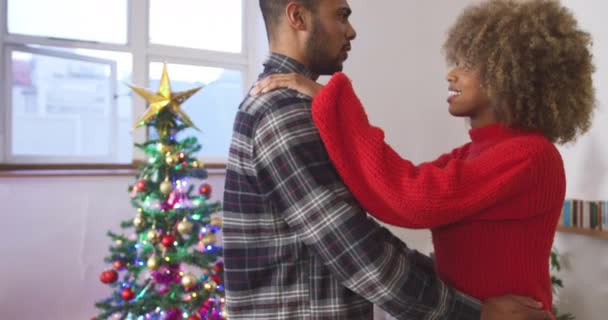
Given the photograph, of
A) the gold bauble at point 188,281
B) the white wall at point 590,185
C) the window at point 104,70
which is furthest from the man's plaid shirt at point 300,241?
the window at point 104,70

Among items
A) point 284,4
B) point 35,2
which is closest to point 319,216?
point 284,4

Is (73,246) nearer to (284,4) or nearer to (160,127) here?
(160,127)

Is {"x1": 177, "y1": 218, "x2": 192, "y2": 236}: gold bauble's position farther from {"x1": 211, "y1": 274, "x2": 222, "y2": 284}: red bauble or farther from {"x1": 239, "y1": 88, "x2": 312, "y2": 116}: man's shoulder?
{"x1": 239, "y1": 88, "x2": 312, "y2": 116}: man's shoulder

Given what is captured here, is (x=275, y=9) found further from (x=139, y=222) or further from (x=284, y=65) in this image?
(x=139, y=222)

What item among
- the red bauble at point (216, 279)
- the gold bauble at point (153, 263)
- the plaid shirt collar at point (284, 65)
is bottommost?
the red bauble at point (216, 279)

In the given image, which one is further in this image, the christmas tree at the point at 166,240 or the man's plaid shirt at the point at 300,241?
the christmas tree at the point at 166,240

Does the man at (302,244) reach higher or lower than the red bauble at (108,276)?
higher

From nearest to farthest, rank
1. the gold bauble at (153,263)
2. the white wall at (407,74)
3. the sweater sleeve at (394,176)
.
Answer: the sweater sleeve at (394,176) < the gold bauble at (153,263) < the white wall at (407,74)

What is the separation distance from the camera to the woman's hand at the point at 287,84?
0.91 meters

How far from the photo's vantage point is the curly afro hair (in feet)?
3.26

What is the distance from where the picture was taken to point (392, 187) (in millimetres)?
825

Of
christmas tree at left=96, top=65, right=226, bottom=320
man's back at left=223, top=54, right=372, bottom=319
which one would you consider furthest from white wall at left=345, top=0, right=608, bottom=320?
man's back at left=223, top=54, right=372, bottom=319

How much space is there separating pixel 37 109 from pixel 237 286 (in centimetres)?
222

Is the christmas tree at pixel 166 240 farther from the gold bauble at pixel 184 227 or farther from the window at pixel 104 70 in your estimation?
the window at pixel 104 70
